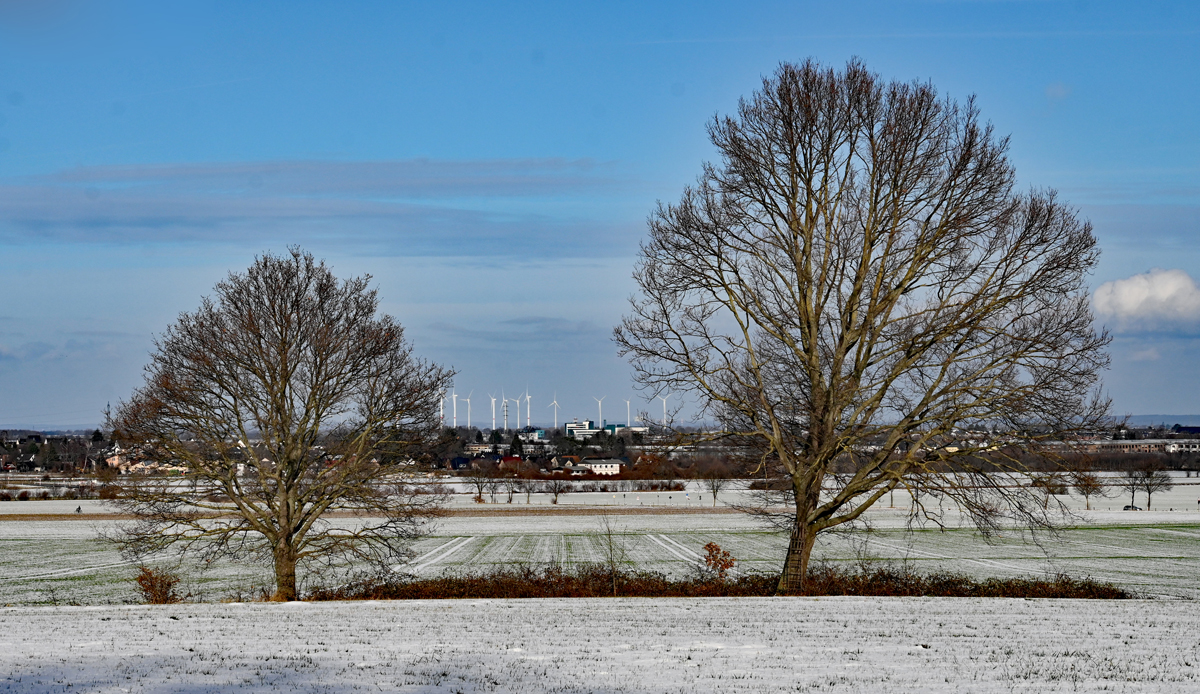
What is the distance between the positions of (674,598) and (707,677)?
9588 mm

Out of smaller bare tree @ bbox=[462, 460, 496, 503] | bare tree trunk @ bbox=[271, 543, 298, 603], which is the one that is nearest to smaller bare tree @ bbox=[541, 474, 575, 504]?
smaller bare tree @ bbox=[462, 460, 496, 503]

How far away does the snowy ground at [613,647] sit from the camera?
39.2 feet

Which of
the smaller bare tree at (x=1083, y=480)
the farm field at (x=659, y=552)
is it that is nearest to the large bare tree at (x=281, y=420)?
the farm field at (x=659, y=552)

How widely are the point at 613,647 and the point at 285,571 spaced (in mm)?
12472

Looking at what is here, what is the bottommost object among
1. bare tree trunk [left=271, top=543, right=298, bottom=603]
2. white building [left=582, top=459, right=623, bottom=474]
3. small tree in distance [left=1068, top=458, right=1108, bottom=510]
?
white building [left=582, top=459, right=623, bottom=474]

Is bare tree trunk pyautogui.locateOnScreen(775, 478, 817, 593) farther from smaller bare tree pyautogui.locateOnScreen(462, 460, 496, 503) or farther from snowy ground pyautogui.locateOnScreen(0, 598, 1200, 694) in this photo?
smaller bare tree pyautogui.locateOnScreen(462, 460, 496, 503)

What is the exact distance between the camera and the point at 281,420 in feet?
80.2

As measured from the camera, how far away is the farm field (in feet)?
121

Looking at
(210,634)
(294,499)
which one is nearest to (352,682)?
(210,634)

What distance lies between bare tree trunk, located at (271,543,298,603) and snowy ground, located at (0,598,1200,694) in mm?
3131

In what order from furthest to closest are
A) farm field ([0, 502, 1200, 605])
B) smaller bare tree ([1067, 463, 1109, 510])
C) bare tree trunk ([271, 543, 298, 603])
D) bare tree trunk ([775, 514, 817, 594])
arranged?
farm field ([0, 502, 1200, 605])
bare tree trunk ([271, 543, 298, 603])
bare tree trunk ([775, 514, 817, 594])
smaller bare tree ([1067, 463, 1109, 510])

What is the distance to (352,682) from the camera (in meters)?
11.9

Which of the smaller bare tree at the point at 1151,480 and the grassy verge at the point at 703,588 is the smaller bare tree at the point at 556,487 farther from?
the grassy verge at the point at 703,588

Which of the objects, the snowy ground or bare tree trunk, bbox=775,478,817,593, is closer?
the snowy ground
